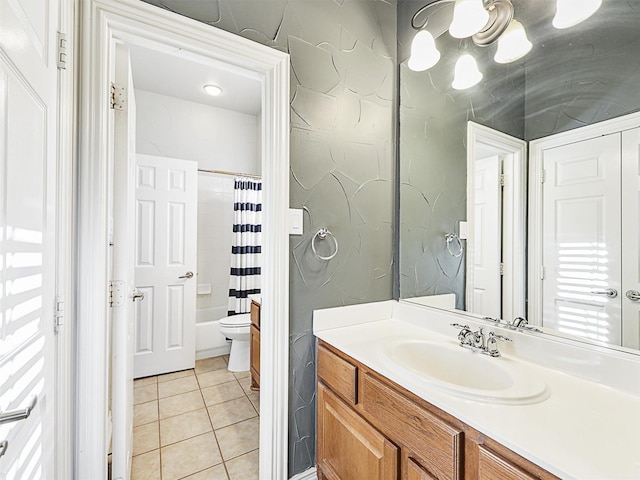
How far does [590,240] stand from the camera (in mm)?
1021

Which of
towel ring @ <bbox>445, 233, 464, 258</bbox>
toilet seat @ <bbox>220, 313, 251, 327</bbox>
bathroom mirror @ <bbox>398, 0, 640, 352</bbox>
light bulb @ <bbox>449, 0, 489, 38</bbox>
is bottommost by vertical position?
toilet seat @ <bbox>220, 313, 251, 327</bbox>

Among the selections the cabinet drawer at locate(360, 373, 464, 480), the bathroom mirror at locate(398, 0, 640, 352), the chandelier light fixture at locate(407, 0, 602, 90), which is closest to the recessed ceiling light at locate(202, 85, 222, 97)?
the bathroom mirror at locate(398, 0, 640, 352)

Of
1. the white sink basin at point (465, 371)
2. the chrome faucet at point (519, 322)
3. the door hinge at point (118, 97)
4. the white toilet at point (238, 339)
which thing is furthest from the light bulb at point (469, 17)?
the white toilet at point (238, 339)

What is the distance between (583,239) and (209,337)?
3045 mm

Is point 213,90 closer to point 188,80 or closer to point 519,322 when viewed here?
point 188,80

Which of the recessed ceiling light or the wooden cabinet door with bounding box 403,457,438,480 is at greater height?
the recessed ceiling light

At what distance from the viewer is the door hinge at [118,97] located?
125 centimetres

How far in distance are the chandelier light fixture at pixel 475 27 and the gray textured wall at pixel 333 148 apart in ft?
0.73

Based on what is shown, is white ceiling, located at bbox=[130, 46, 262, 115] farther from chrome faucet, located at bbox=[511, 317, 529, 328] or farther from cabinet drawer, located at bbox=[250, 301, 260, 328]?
chrome faucet, located at bbox=[511, 317, 529, 328]

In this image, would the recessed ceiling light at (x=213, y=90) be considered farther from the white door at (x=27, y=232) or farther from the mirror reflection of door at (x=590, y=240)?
the mirror reflection of door at (x=590, y=240)

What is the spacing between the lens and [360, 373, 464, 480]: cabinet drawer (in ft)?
2.69

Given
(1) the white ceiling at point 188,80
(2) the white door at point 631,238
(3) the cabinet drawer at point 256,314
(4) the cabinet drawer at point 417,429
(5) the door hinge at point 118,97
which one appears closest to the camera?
(4) the cabinet drawer at point 417,429

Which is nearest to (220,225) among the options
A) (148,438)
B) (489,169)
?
(148,438)

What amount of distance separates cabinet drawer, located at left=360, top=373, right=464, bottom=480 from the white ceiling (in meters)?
2.17
